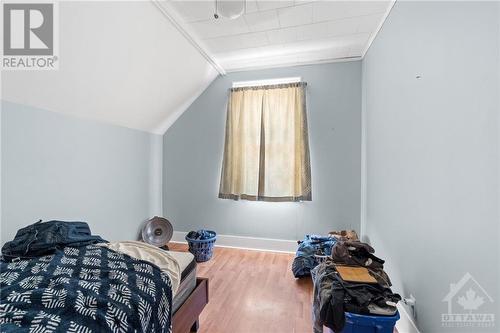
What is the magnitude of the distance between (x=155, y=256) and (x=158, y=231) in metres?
1.65

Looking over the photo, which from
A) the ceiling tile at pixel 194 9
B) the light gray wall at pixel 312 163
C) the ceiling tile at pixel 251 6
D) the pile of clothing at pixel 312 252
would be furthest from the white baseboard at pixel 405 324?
the ceiling tile at pixel 194 9

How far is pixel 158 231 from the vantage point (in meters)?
3.08

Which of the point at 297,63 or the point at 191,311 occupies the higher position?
the point at 297,63

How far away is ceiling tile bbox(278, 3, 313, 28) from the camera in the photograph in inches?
79.4

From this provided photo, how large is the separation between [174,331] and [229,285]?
982 mm

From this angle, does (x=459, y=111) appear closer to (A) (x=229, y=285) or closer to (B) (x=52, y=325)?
(B) (x=52, y=325)

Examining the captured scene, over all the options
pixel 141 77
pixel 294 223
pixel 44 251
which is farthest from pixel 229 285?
pixel 141 77

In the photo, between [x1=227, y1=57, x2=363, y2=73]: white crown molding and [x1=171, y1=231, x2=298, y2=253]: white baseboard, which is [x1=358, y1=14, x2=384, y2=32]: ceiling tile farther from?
[x1=171, y1=231, x2=298, y2=253]: white baseboard

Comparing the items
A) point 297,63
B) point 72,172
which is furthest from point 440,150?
point 72,172

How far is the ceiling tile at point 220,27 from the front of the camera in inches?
86.0

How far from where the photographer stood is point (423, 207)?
140 centimetres

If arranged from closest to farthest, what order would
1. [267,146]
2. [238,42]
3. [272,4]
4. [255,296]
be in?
[272,4] → [255,296] → [238,42] → [267,146]

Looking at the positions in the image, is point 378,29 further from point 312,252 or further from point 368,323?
point 368,323

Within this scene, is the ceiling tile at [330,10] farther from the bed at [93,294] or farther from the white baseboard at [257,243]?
the white baseboard at [257,243]
